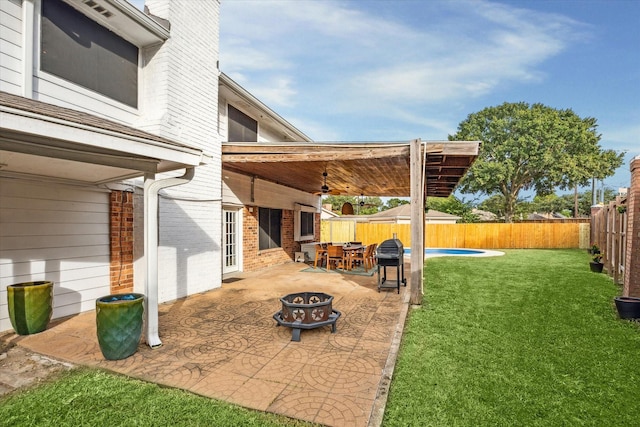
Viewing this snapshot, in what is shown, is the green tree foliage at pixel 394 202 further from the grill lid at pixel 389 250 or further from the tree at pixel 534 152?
the grill lid at pixel 389 250

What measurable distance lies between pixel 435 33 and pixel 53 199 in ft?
46.2

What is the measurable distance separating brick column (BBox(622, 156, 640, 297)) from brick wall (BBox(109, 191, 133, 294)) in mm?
9112

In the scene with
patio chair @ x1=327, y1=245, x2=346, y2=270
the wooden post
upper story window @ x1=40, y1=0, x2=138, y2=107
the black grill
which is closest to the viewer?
upper story window @ x1=40, y1=0, x2=138, y2=107

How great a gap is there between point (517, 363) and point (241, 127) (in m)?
8.26

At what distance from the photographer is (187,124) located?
22.4ft

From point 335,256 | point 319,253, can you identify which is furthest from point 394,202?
point 335,256

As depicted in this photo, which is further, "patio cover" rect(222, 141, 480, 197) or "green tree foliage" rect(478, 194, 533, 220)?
"green tree foliage" rect(478, 194, 533, 220)

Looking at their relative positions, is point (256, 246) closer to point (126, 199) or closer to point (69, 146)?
point (126, 199)

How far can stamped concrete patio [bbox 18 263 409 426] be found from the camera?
9.44ft

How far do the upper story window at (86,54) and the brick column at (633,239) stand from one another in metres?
9.61

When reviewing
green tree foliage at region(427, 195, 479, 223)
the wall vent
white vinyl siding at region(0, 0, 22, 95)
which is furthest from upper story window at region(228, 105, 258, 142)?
green tree foliage at region(427, 195, 479, 223)

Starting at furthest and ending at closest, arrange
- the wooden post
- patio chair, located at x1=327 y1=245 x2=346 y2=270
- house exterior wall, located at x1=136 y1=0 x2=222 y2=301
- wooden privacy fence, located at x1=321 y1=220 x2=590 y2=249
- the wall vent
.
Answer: wooden privacy fence, located at x1=321 y1=220 x2=590 y2=249 → patio chair, located at x1=327 y1=245 x2=346 y2=270 → house exterior wall, located at x1=136 y1=0 x2=222 y2=301 → the wooden post → the wall vent

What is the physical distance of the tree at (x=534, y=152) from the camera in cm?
2525

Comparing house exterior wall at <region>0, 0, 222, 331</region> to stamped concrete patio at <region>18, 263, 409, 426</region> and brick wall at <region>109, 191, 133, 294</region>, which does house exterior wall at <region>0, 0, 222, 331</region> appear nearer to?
brick wall at <region>109, 191, 133, 294</region>
